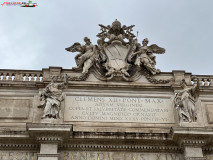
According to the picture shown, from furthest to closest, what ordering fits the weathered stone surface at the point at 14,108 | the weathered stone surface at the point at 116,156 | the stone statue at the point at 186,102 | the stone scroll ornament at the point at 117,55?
the stone scroll ornament at the point at 117,55 < the weathered stone surface at the point at 14,108 < the stone statue at the point at 186,102 < the weathered stone surface at the point at 116,156

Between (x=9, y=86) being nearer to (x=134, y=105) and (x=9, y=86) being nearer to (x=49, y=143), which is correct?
(x=49, y=143)

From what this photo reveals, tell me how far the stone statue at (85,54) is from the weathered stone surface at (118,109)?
1329 mm

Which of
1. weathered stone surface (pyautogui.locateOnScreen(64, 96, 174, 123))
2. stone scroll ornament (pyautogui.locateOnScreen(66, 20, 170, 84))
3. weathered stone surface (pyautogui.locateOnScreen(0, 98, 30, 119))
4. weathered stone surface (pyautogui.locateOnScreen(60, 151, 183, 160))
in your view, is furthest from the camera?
stone scroll ornament (pyautogui.locateOnScreen(66, 20, 170, 84))

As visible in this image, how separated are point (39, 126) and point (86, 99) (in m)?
2.37

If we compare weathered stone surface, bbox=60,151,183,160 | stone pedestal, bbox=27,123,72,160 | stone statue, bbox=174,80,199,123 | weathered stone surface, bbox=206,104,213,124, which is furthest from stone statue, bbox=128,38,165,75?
stone pedestal, bbox=27,123,72,160

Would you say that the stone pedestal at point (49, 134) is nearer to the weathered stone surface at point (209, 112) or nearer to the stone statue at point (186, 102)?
the stone statue at point (186, 102)

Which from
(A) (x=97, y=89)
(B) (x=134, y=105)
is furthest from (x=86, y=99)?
(B) (x=134, y=105)

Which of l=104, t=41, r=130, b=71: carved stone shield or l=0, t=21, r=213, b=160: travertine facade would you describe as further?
l=104, t=41, r=130, b=71: carved stone shield

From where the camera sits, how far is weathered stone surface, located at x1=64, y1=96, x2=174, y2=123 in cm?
1452

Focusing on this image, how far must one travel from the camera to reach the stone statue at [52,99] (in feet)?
46.1

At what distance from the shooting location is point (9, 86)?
15.1 meters

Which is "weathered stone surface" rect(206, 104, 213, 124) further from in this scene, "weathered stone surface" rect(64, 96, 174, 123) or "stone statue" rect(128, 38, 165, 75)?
"stone statue" rect(128, 38, 165, 75)

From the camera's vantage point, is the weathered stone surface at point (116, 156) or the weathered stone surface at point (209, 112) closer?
the weathered stone surface at point (116, 156)

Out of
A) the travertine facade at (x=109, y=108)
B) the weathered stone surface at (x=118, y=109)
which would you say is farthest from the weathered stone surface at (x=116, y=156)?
the weathered stone surface at (x=118, y=109)
